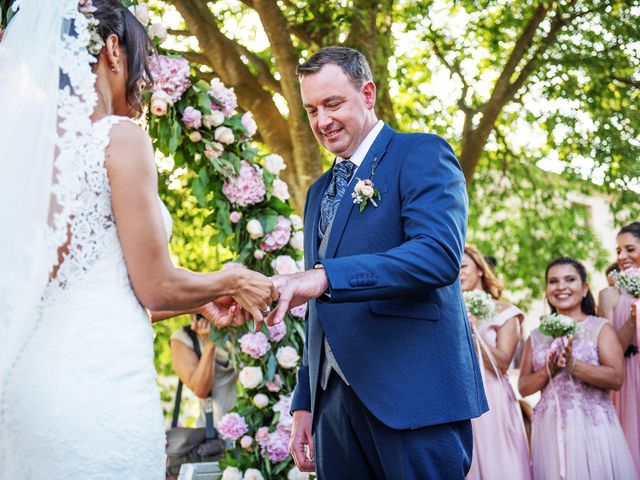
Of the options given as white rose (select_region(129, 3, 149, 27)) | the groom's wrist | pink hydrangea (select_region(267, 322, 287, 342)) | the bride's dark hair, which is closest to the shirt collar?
the groom's wrist

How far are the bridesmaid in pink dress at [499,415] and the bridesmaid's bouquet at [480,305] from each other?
125 millimetres

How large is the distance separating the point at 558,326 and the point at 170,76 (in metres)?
3.06

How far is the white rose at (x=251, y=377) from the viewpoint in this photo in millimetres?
5305

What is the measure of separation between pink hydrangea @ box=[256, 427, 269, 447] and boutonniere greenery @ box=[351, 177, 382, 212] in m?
2.48

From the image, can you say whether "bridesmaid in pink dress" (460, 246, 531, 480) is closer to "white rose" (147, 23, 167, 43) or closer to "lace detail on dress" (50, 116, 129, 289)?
"white rose" (147, 23, 167, 43)

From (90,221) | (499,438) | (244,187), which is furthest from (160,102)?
(499,438)

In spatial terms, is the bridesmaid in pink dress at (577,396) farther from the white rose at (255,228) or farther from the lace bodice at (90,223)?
the lace bodice at (90,223)

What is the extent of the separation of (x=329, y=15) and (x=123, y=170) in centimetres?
632

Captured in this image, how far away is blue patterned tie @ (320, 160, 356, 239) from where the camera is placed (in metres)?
3.48

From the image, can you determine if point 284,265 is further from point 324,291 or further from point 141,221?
point 141,221

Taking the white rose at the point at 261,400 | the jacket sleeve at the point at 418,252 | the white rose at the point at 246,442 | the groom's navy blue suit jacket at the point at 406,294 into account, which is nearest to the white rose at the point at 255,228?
the white rose at the point at 261,400

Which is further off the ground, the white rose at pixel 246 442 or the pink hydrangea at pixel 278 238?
the pink hydrangea at pixel 278 238

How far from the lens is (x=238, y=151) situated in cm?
524

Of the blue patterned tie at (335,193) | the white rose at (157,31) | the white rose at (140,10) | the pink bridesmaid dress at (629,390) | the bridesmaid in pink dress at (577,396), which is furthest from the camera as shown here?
the pink bridesmaid dress at (629,390)
